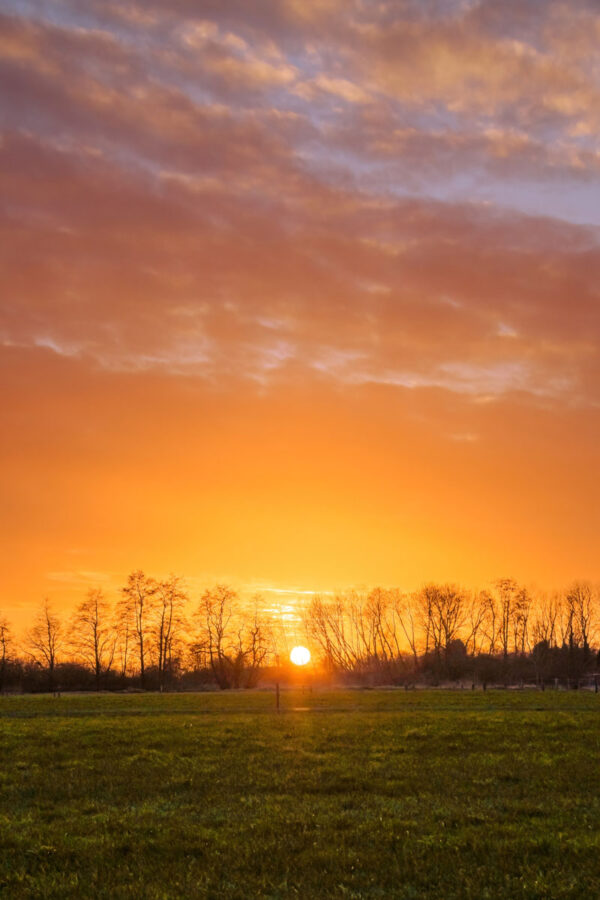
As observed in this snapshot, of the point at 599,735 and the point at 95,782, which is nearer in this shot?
the point at 95,782

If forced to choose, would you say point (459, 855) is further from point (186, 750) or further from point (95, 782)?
point (186, 750)

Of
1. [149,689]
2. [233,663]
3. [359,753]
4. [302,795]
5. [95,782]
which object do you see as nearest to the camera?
[302,795]

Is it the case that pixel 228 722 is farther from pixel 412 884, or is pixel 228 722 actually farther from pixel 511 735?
pixel 412 884

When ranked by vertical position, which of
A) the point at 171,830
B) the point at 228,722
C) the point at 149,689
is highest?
the point at 171,830

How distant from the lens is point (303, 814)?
59.9 ft

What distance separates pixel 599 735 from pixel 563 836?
21.1 metres

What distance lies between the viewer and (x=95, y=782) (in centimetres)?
2381

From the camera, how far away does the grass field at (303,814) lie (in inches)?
522

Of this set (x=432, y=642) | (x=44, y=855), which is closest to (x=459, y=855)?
(x=44, y=855)

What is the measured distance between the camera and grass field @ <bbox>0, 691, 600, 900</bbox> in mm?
13250

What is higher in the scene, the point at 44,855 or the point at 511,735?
the point at 44,855

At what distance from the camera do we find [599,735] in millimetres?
34406

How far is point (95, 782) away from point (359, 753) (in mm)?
9914

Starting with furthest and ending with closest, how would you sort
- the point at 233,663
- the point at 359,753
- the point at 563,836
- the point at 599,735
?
1. the point at 233,663
2. the point at 599,735
3. the point at 359,753
4. the point at 563,836
